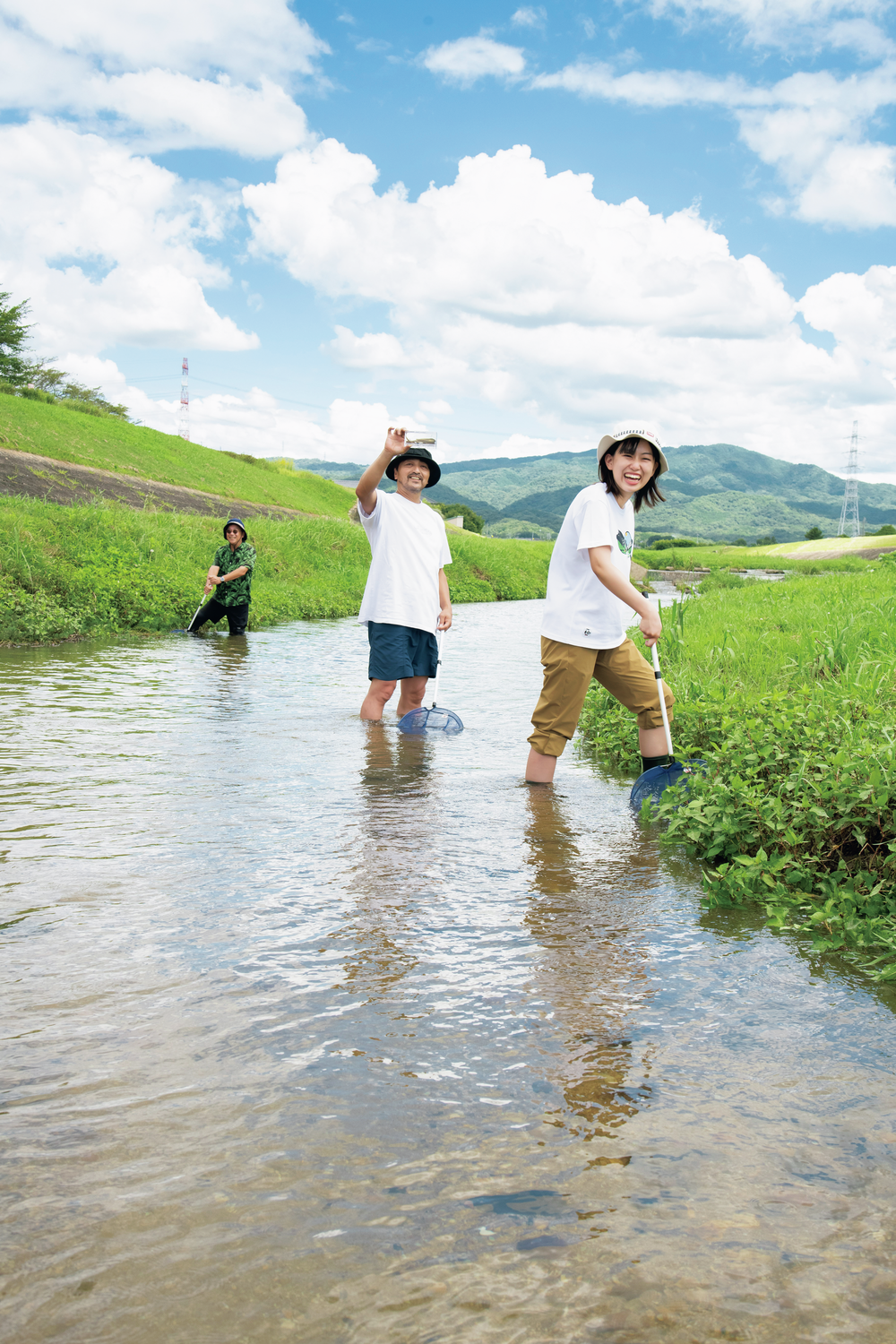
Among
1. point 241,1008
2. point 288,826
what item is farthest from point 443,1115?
point 288,826

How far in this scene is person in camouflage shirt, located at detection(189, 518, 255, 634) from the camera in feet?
45.0

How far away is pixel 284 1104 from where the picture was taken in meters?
2.33

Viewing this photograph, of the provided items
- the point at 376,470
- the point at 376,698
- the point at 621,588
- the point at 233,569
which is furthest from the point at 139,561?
the point at 621,588

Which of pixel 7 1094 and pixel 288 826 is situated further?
pixel 288 826

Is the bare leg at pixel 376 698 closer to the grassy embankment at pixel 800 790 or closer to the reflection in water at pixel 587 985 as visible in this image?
the grassy embankment at pixel 800 790

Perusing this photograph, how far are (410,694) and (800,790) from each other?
4091 millimetres

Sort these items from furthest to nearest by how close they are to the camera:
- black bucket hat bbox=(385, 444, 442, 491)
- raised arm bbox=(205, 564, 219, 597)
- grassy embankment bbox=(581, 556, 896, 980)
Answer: raised arm bbox=(205, 564, 219, 597), black bucket hat bbox=(385, 444, 442, 491), grassy embankment bbox=(581, 556, 896, 980)

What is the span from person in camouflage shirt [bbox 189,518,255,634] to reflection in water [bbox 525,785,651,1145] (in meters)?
9.82

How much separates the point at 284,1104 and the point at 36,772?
409 cm

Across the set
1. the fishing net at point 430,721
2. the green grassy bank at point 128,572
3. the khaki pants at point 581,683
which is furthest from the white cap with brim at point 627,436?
the green grassy bank at point 128,572

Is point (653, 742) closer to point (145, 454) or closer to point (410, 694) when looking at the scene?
point (410, 694)

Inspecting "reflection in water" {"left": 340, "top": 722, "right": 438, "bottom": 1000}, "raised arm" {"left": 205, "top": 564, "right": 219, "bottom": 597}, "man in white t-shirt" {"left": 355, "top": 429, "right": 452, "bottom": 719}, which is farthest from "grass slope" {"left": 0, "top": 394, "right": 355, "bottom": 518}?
"reflection in water" {"left": 340, "top": 722, "right": 438, "bottom": 1000}

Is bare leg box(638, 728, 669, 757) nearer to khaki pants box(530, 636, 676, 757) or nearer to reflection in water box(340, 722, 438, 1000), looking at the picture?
khaki pants box(530, 636, 676, 757)

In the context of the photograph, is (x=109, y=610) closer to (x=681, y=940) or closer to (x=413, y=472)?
(x=413, y=472)
